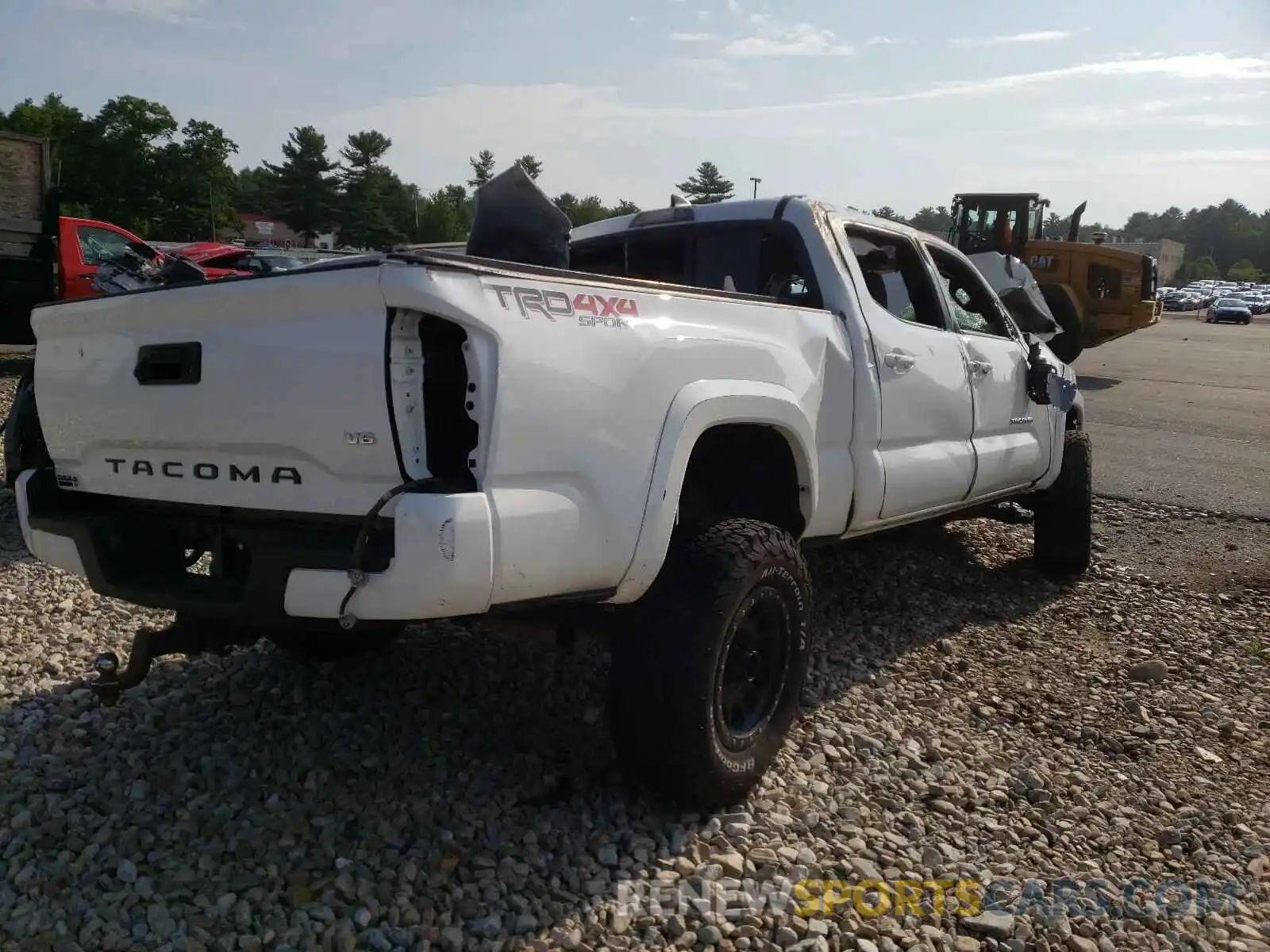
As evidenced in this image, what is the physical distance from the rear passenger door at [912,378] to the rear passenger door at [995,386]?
133 mm

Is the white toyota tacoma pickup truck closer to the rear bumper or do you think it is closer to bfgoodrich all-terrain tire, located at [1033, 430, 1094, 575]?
the rear bumper

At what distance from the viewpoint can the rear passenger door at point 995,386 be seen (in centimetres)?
495

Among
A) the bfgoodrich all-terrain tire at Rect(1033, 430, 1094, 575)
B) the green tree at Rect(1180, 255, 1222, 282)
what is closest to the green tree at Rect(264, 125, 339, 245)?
the bfgoodrich all-terrain tire at Rect(1033, 430, 1094, 575)

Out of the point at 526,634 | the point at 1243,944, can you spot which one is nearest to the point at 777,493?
the point at 526,634

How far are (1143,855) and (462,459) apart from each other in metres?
2.43

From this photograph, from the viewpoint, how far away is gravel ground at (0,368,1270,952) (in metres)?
2.72

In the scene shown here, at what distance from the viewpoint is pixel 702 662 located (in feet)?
9.59

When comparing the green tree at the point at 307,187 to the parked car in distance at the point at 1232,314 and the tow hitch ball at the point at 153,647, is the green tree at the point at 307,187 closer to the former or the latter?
the parked car in distance at the point at 1232,314

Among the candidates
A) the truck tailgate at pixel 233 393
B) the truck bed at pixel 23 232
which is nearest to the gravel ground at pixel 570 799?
the truck tailgate at pixel 233 393

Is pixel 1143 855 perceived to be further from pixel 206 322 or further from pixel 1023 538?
pixel 1023 538

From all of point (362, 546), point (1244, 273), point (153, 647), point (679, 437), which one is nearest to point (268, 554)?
point (362, 546)

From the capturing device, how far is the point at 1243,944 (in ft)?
9.10

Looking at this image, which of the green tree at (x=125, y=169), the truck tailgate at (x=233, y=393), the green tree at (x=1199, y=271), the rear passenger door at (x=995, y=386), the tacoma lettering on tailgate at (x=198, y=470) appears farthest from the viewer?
the green tree at (x=1199, y=271)

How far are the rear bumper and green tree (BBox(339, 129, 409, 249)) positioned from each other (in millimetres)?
65871
